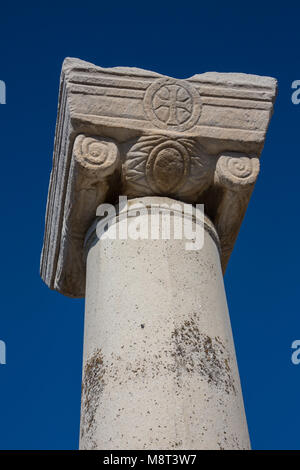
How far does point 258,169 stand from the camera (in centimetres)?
522

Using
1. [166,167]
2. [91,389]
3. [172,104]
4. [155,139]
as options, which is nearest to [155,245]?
[166,167]

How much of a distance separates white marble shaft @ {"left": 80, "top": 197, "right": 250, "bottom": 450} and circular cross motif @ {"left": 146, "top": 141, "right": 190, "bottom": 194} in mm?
411

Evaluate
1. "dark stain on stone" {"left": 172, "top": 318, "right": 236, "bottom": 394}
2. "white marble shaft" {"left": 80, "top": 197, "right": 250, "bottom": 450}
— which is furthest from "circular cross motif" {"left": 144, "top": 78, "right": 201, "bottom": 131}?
"dark stain on stone" {"left": 172, "top": 318, "right": 236, "bottom": 394}

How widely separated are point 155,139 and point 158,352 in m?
1.81

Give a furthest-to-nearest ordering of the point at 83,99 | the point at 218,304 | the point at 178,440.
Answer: the point at 83,99, the point at 218,304, the point at 178,440

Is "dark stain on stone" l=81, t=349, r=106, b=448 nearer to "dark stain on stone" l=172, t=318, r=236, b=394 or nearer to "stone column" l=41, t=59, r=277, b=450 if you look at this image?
"stone column" l=41, t=59, r=277, b=450

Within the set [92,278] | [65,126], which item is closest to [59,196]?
[65,126]

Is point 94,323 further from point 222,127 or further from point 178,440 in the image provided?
point 222,127

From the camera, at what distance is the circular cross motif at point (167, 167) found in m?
5.09

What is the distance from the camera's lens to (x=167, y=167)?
5.13 m

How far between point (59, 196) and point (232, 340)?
1.97 m

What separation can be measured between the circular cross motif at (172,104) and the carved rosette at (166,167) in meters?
0.15

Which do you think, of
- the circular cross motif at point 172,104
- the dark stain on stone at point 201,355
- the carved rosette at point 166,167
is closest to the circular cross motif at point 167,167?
the carved rosette at point 166,167

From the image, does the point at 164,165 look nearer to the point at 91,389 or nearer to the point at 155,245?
the point at 155,245
